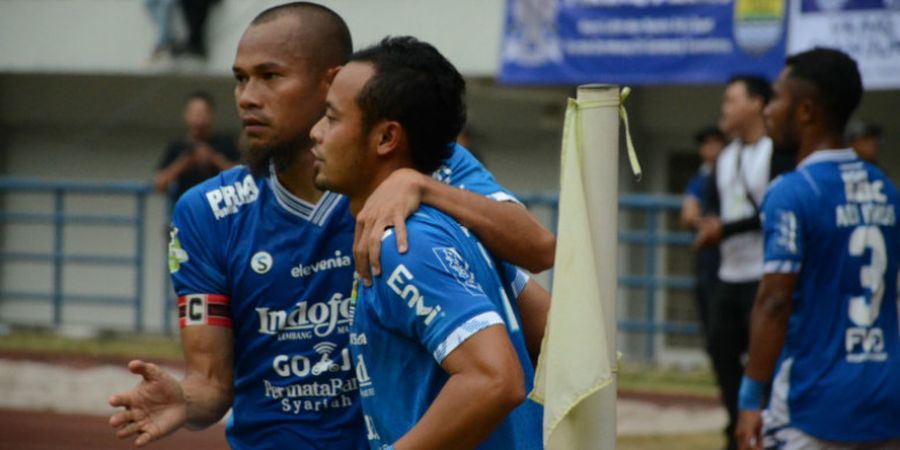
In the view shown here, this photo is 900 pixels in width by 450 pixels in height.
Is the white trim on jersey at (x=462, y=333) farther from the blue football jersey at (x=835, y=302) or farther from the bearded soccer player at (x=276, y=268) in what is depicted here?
the blue football jersey at (x=835, y=302)

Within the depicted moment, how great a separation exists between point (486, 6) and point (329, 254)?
11.9m

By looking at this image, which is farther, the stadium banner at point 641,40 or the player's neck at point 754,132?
the stadium banner at point 641,40

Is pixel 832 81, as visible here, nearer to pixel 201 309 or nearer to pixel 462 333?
pixel 201 309

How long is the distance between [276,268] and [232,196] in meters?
0.24

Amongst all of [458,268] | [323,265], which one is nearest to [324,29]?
[323,265]

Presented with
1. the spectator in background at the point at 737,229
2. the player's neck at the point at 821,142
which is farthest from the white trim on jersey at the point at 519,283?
the spectator in background at the point at 737,229

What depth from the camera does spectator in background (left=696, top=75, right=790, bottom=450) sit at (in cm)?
Answer: 920

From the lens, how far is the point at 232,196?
169 inches

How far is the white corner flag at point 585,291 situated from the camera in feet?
11.1

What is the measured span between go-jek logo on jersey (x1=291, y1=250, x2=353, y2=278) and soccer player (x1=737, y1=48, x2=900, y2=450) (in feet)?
6.42

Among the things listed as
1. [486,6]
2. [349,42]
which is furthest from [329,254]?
[486,6]

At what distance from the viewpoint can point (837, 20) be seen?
12320 mm

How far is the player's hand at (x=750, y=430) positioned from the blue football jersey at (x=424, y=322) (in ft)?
7.59

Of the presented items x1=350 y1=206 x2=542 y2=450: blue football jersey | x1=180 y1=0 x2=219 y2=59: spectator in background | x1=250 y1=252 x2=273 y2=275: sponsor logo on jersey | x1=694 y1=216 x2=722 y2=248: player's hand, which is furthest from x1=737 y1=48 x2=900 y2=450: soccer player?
x1=180 y1=0 x2=219 y2=59: spectator in background
